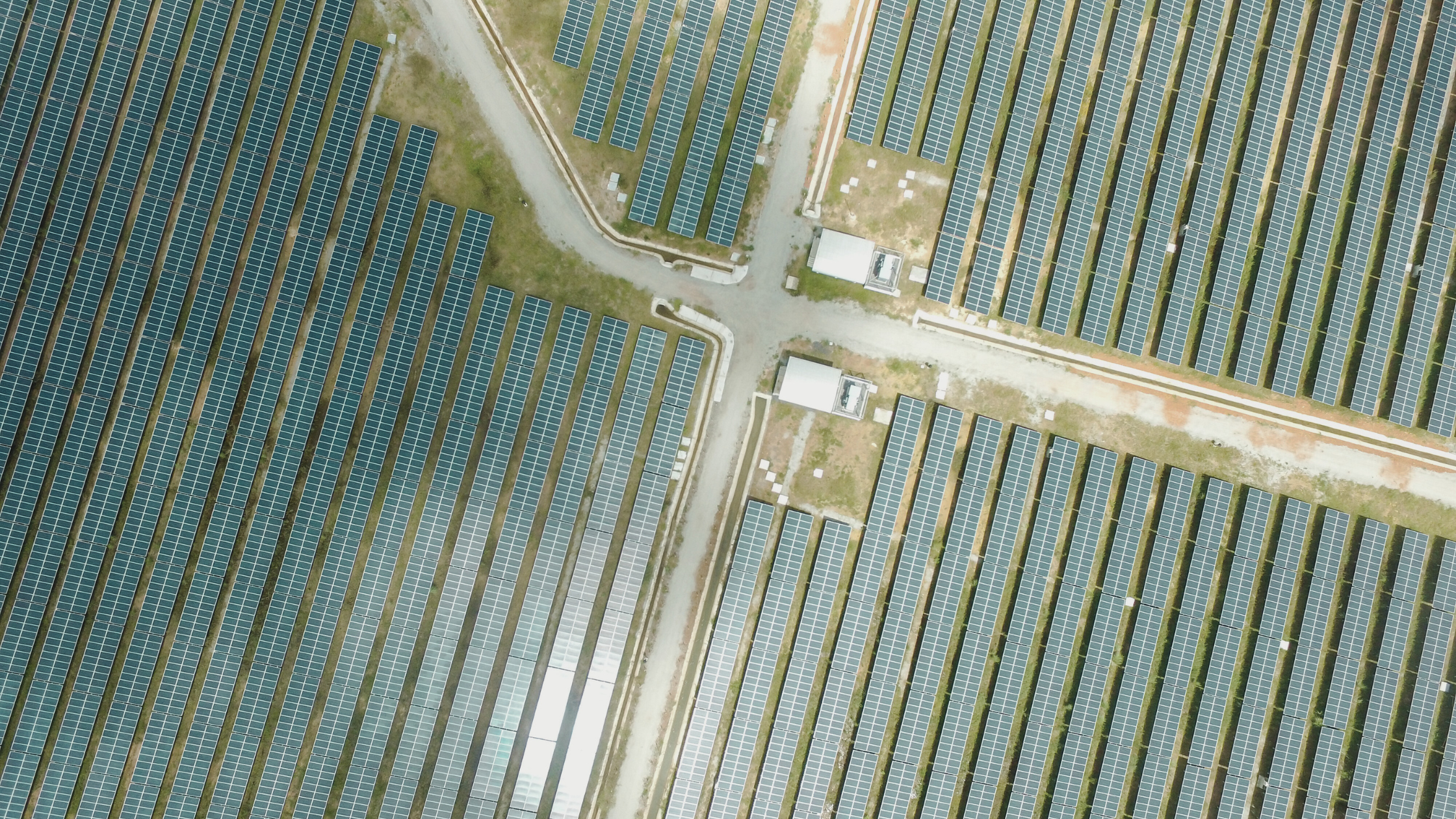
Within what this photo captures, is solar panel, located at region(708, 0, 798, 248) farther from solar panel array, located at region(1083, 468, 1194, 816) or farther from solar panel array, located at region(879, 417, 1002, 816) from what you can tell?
solar panel array, located at region(1083, 468, 1194, 816)

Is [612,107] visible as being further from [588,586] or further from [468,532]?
[588,586]

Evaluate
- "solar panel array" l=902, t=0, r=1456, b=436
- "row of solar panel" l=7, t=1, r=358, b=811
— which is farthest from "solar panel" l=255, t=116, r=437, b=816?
"solar panel array" l=902, t=0, r=1456, b=436

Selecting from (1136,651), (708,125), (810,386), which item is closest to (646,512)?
(810,386)

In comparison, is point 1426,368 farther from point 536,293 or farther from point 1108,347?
point 536,293

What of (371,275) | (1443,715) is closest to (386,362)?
(371,275)

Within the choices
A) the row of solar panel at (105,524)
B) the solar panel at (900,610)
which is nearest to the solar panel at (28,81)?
the row of solar panel at (105,524)

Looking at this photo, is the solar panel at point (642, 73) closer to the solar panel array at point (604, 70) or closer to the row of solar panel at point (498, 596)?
the solar panel array at point (604, 70)
